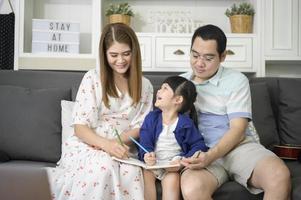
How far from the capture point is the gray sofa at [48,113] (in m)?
1.80

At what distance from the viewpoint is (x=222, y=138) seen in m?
1.48

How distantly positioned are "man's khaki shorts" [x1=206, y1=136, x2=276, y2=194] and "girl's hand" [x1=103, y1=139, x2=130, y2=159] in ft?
1.04

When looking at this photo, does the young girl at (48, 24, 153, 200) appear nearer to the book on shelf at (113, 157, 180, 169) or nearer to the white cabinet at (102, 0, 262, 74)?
the book on shelf at (113, 157, 180, 169)

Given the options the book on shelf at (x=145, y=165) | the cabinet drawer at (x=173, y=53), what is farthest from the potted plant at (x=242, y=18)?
the book on shelf at (x=145, y=165)

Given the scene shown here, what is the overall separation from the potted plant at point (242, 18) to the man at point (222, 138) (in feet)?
3.16

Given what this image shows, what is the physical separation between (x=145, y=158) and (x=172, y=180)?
0.43 ft

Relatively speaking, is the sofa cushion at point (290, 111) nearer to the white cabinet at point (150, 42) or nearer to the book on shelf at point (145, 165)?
the white cabinet at point (150, 42)

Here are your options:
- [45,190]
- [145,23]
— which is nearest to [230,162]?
[45,190]

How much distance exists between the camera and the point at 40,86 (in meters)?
2.09

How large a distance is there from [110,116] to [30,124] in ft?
1.51

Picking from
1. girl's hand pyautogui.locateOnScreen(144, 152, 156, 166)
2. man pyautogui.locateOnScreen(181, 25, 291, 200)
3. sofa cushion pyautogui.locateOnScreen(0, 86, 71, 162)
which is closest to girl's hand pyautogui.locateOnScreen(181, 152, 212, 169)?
man pyautogui.locateOnScreen(181, 25, 291, 200)

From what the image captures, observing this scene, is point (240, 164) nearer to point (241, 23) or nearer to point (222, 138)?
point (222, 138)

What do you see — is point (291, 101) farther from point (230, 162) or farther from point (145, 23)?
point (145, 23)

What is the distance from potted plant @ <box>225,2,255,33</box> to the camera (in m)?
2.50
